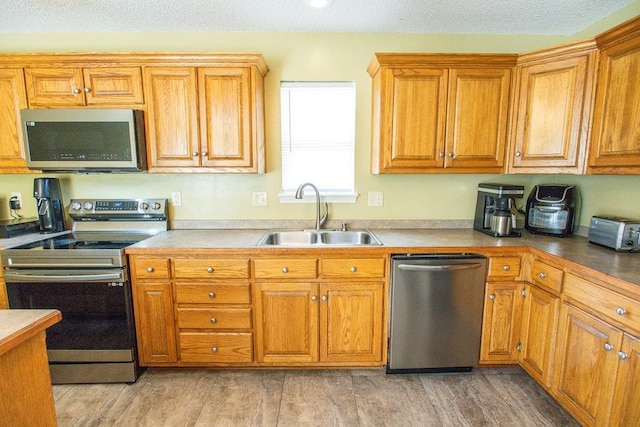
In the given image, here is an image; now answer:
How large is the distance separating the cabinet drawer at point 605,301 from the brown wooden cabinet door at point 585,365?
52 mm

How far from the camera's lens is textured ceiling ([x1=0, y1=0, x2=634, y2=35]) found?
78.5 inches

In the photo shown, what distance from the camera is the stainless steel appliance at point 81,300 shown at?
1.89 metres

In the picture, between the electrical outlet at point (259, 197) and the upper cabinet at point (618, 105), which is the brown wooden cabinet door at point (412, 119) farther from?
the electrical outlet at point (259, 197)

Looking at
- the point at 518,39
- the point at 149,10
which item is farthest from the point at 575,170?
the point at 149,10

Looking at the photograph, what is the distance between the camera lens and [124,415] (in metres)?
1.76

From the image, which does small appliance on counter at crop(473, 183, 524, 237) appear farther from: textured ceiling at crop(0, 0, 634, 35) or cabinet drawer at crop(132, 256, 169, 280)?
cabinet drawer at crop(132, 256, 169, 280)

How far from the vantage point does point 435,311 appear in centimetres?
199

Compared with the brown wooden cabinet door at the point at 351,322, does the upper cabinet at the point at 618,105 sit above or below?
above

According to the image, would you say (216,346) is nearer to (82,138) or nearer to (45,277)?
(45,277)

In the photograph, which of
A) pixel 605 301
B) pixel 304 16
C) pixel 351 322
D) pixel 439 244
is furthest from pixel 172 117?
pixel 605 301

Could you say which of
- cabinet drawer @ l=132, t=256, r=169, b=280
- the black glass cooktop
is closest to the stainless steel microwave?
the black glass cooktop

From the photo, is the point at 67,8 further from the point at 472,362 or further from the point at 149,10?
the point at 472,362

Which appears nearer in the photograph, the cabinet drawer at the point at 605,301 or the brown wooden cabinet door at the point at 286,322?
the cabinet drawer at the point at 605,301

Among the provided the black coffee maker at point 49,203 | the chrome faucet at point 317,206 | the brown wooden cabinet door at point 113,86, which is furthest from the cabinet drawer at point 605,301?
the black coffee maker at point 49,203
